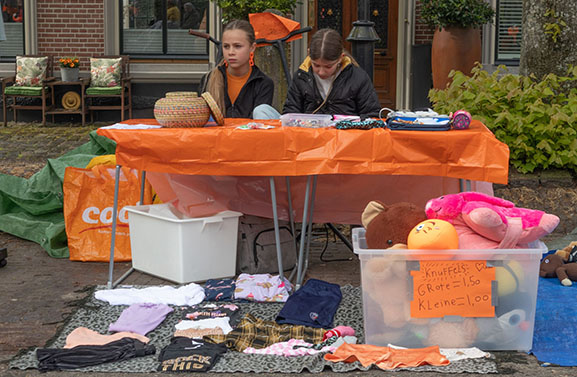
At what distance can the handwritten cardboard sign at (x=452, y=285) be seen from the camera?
154 inches

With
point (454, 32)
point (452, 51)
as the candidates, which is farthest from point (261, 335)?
point (454, 32)

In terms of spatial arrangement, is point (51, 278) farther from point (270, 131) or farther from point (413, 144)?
point (413, 144)

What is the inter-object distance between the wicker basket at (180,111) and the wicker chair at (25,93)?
Answer: 301 inches

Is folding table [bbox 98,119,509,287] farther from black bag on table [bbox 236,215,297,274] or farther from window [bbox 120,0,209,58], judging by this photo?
window [bbox 120,0,209,58]

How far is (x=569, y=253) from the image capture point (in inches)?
209

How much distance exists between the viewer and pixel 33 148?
985 centimetres

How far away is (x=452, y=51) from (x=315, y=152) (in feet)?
25.3

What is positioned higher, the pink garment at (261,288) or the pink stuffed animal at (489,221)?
the pink stuffed animal at (489,221)

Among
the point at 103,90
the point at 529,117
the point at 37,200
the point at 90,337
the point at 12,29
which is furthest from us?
the point at 12,29

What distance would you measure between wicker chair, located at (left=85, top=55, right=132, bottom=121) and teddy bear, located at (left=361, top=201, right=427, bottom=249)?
337 inches

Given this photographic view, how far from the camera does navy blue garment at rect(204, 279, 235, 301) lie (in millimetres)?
4758

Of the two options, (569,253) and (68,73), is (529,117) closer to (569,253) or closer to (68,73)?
(569,253)

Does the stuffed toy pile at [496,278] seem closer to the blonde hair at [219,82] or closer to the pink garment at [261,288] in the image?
the pink garment at [261,288]

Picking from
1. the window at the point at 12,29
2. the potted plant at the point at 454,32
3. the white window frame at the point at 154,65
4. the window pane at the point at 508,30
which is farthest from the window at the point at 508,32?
the window at the point at 12,29
